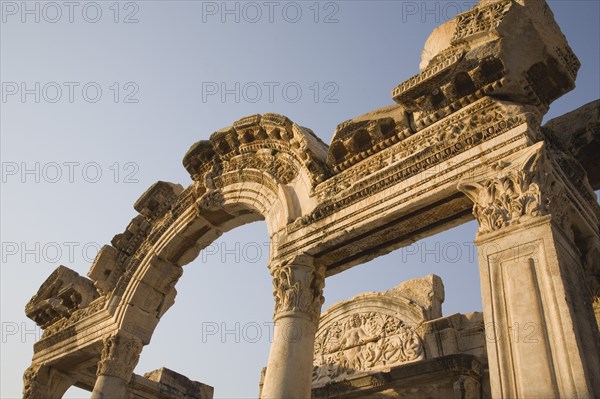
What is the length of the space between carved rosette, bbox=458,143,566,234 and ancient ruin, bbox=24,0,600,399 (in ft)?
0.05

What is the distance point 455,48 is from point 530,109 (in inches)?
42.6

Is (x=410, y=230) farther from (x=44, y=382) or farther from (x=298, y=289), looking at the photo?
(x=44, y=382)

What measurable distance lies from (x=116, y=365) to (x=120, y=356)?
0.59 feet

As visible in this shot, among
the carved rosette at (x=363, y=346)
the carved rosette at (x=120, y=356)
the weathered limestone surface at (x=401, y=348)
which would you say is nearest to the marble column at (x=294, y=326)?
the weathered limestone surface at (x=401, y=348)

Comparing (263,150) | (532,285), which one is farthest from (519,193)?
(263,150)

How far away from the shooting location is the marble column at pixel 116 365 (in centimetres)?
877

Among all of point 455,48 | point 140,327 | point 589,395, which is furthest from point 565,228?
point 140,327

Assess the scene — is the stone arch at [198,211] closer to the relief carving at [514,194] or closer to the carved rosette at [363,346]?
the relief carving at [514,194]

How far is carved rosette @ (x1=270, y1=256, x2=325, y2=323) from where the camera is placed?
20.6ft

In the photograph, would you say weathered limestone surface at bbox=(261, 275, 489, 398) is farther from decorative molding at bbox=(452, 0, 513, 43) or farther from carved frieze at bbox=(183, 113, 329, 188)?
decorative molding at bbox=(452, 0, 513, 43)

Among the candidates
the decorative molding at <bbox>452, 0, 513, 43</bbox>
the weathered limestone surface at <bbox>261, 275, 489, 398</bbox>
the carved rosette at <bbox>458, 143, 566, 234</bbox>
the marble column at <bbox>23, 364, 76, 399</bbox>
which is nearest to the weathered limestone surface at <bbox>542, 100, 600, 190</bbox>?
the carved rosette at <bbox>458, 143, 566, 234</bbox>

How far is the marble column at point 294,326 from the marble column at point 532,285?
2.22 m

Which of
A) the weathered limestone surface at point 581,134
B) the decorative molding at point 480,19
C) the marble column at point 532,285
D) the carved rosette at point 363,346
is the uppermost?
the decorative molding at point 480,19

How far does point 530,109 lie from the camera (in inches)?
215
